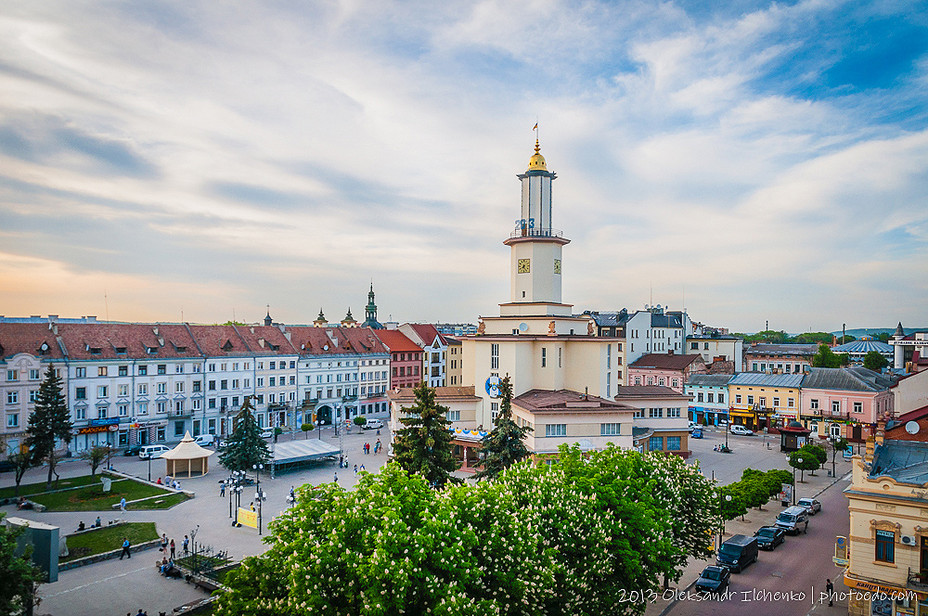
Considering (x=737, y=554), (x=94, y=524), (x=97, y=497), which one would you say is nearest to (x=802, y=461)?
(x=737, y=554)

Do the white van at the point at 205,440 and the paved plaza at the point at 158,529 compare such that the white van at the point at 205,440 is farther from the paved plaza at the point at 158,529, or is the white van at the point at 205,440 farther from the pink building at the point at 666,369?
the pink building at the point at 666,369

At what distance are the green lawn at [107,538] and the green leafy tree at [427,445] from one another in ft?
42.5

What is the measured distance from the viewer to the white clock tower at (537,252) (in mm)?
49250

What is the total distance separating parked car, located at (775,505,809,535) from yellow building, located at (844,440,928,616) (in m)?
10.9

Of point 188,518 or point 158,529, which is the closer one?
point 158,529

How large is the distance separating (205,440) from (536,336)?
1231 inches

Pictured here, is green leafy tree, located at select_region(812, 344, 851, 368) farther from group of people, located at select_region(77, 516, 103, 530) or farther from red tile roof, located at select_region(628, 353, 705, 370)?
group of people, located at select_region(77, 516, 103, 530)

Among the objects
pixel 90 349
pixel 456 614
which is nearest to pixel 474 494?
pixel 456 614

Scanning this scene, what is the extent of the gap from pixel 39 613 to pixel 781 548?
3174cm

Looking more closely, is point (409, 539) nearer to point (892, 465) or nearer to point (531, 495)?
point (531, 495)

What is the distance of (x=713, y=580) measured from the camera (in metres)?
23.9

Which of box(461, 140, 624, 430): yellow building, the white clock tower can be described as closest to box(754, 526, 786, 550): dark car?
box(461, 140, 624, 430): yellow building

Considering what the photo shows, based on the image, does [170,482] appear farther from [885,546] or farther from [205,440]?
[885,546]

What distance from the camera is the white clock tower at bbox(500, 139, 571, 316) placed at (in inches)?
1939
